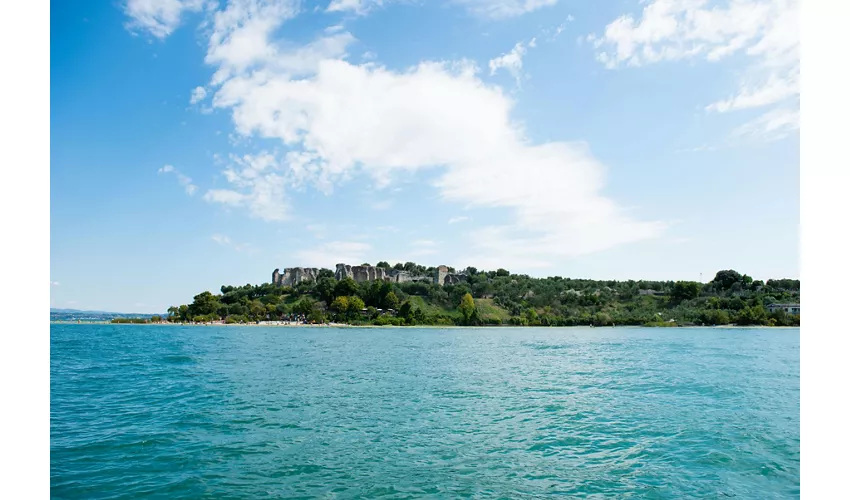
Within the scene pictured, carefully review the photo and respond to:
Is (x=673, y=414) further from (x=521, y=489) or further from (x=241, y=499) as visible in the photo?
(x=241, y=499)

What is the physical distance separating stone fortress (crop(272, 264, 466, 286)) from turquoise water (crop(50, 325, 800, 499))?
8321 centimetres

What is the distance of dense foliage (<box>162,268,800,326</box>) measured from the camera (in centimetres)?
7338

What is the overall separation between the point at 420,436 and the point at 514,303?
7945 centimetres

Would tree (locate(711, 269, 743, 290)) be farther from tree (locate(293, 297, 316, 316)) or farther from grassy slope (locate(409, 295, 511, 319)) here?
tree (locate(293, 297, 316, 316))

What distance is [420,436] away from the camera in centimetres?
808

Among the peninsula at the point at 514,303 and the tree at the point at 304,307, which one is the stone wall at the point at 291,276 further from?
the tree at the point at 304,307

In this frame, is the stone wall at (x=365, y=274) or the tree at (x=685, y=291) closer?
the tree at (x=685, y=291)

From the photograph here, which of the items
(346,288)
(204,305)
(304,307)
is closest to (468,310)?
(346,288)

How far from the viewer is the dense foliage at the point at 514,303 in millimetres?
73375

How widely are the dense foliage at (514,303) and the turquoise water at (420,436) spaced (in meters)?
61.8

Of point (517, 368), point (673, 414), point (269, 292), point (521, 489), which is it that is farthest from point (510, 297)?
point (521, 489)

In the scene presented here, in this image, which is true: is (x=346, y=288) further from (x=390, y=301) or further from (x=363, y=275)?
(x=363, y=275)

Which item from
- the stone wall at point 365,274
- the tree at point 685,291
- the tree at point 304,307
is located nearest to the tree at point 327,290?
the tree at point 304,307
